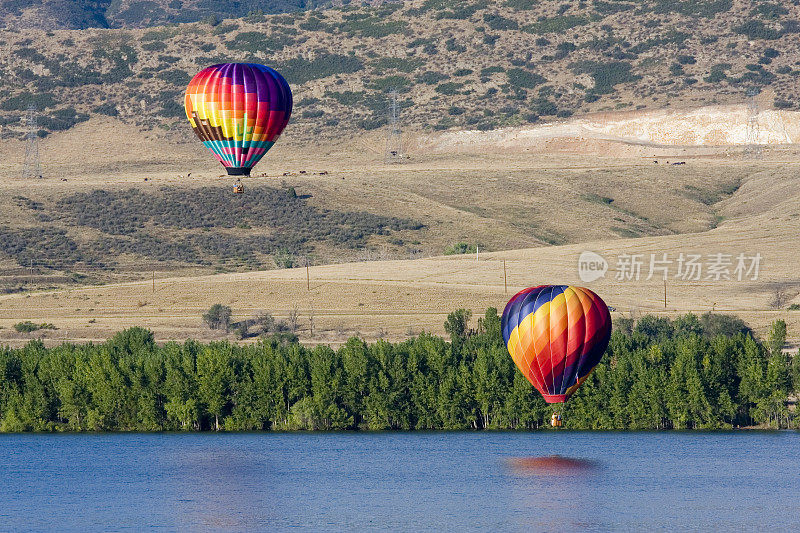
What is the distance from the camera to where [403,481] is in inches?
2751

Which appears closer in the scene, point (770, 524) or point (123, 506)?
point (770, 524)

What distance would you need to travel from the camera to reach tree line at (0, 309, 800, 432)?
80375 millimetres

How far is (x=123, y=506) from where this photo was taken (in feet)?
211

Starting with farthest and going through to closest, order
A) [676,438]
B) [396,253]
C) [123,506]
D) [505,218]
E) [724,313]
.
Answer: [505,218] → [396,253] → [724,313] → [676,438] → [123,506]

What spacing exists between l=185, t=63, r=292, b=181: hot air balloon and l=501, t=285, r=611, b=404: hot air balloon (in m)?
16.6

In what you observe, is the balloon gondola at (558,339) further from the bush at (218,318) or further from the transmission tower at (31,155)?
the transmission tower at (31,155)

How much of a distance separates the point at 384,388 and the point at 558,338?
11.6 metres

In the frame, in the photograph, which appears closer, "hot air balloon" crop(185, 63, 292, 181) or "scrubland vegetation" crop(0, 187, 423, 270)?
"hot air balloon" crop(185, 63, 292, 181)

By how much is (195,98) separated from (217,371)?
590 inches

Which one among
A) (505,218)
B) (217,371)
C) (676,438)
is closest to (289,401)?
(217,371)

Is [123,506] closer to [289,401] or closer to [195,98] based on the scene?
[289,401]

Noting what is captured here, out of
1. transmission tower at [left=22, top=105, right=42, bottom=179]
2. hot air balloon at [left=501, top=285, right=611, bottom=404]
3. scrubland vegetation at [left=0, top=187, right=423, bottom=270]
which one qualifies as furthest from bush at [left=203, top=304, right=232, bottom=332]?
transmission tower at [left=22, top=105, right=42, bottom=179]

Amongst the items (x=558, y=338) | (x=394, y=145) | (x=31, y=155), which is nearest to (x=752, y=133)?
(x=394, y=145)

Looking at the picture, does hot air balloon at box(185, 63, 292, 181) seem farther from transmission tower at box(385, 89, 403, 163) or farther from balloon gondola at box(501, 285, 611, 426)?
transmission tower at box(385, 89, 403, 163)
